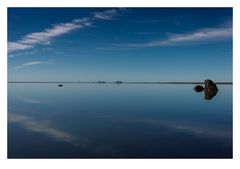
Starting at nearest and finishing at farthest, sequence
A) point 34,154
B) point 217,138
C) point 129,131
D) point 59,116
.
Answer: point 34,154 < point 217,138 < point 129,131 < point 59,116

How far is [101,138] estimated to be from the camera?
1448cm

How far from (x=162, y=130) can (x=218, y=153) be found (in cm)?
440

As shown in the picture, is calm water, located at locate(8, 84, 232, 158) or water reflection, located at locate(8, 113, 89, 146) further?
water reflection, located at locate(8, 113, 89, 146)

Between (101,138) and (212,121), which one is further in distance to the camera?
(212,121)

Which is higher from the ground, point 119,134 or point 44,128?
point 44,128

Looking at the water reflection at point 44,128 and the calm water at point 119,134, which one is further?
the water reflection at point 44,128

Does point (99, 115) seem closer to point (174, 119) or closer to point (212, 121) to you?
point (174, 119)

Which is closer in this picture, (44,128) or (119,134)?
(119,134)
